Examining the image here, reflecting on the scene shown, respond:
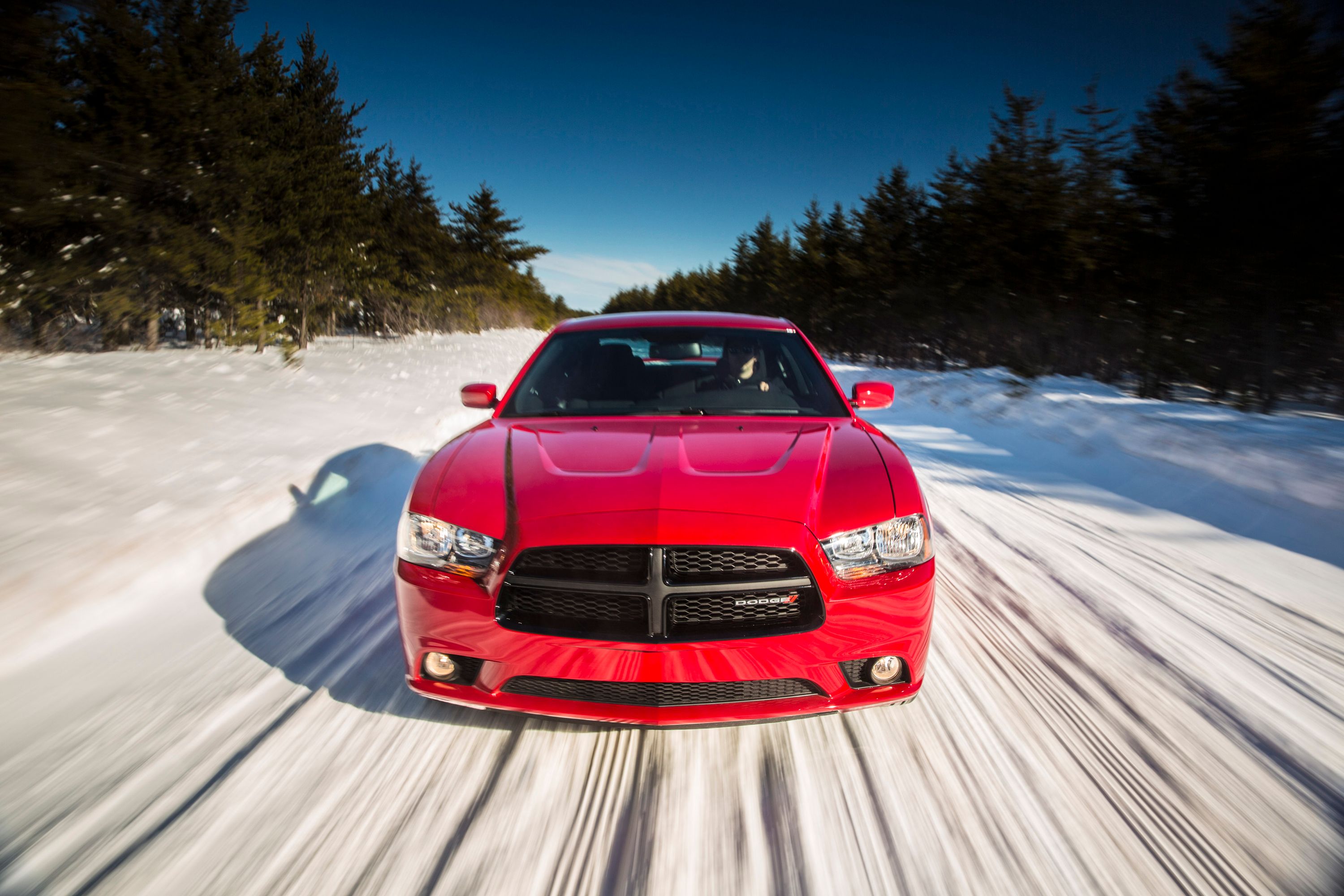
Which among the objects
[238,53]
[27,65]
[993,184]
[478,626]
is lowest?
[478,626]

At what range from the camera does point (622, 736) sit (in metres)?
2.23

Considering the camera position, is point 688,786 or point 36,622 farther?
point 36,622

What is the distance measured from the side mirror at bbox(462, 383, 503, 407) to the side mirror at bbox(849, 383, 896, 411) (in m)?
0.07

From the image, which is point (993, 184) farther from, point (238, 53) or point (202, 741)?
point (202, 741)

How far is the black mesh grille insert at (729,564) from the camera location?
200 centimetres

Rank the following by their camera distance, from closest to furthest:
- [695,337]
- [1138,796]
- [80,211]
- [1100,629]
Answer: [1138,796]
[1100,629]
[695,337]
[80,211]

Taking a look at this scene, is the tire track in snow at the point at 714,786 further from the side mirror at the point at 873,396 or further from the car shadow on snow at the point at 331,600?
the side mirror at the point at 873,396

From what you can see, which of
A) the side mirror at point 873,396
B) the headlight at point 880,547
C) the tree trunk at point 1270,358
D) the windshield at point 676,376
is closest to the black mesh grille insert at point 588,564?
the headlight at point 880,547

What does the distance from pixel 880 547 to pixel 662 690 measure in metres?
0.84

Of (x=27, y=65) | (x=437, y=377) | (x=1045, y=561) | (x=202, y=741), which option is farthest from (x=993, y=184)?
(x=202, y=741)

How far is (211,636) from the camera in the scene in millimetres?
2930

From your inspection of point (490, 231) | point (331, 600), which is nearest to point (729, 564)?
point (331, 600)

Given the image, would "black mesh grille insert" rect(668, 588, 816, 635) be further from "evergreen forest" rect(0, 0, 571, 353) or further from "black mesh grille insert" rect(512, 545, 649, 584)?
"evergreen forest" rect(0, 0, 571, 353)

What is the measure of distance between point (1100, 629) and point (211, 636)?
13.1ft
